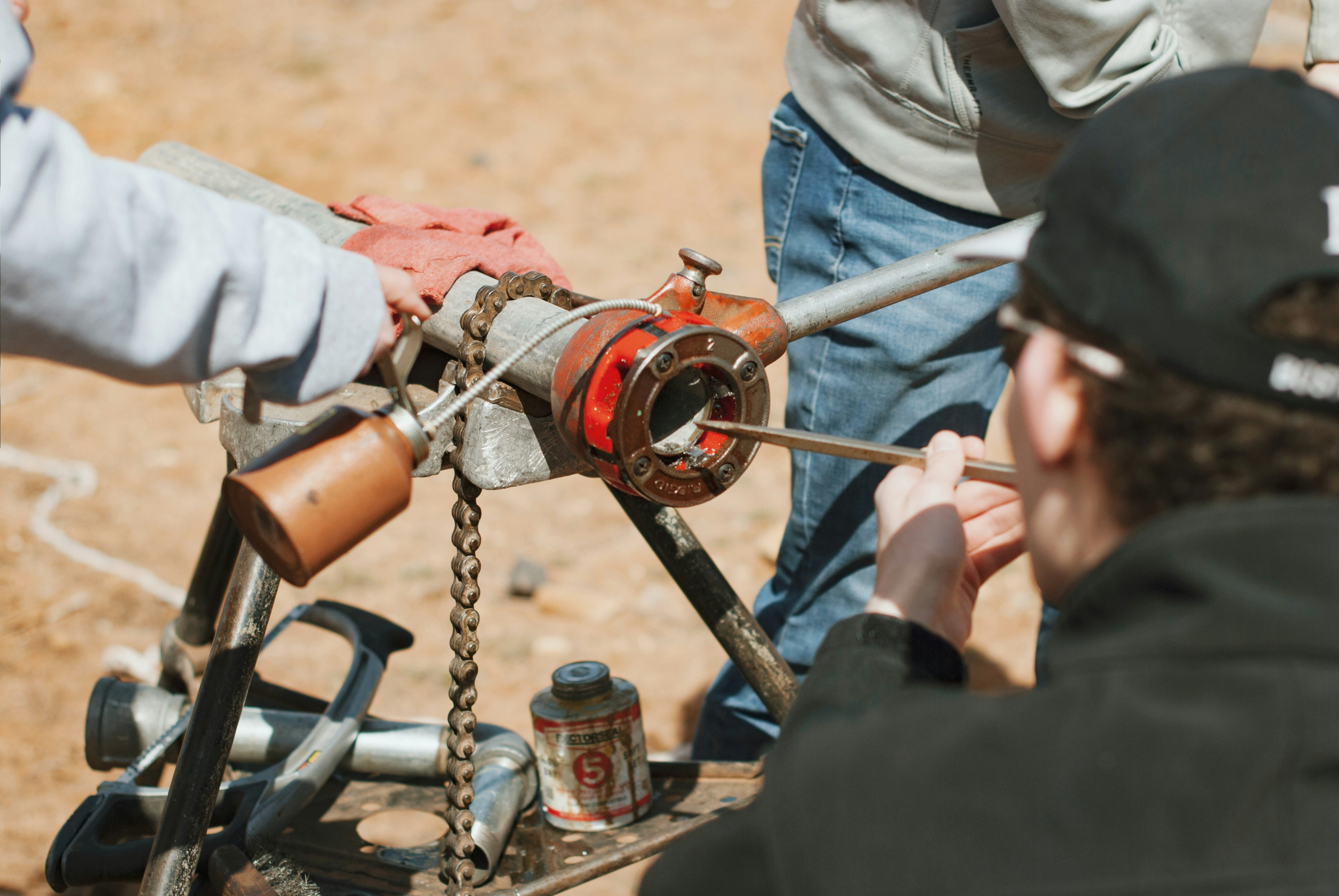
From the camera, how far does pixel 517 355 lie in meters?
1.24

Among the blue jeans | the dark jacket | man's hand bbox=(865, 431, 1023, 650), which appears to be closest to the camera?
the dark jacket

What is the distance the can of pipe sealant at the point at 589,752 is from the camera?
1760 millimetres

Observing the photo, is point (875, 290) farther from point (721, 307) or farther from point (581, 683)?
point (581, 683)

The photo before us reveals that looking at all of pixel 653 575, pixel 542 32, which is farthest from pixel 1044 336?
pixel 542 32

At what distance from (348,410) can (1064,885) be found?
750 millimetres

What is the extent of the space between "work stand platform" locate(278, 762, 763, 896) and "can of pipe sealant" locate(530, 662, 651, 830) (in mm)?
33

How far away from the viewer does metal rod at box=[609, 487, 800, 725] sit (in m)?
1.59

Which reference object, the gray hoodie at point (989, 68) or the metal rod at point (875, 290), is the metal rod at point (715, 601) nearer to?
the metal rod at point (875, 290)

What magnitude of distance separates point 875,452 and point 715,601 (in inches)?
19.7

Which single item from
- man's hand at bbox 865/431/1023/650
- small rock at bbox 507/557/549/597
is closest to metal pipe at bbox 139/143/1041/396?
man's hand at bbox 865/431/1023/650

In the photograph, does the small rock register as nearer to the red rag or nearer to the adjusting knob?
the red rag

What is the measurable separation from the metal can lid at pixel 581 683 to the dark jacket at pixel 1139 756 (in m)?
0.97

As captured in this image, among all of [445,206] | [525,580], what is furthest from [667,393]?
[445,206]

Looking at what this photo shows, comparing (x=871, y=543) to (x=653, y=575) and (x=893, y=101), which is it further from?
(x=653, y=575)
